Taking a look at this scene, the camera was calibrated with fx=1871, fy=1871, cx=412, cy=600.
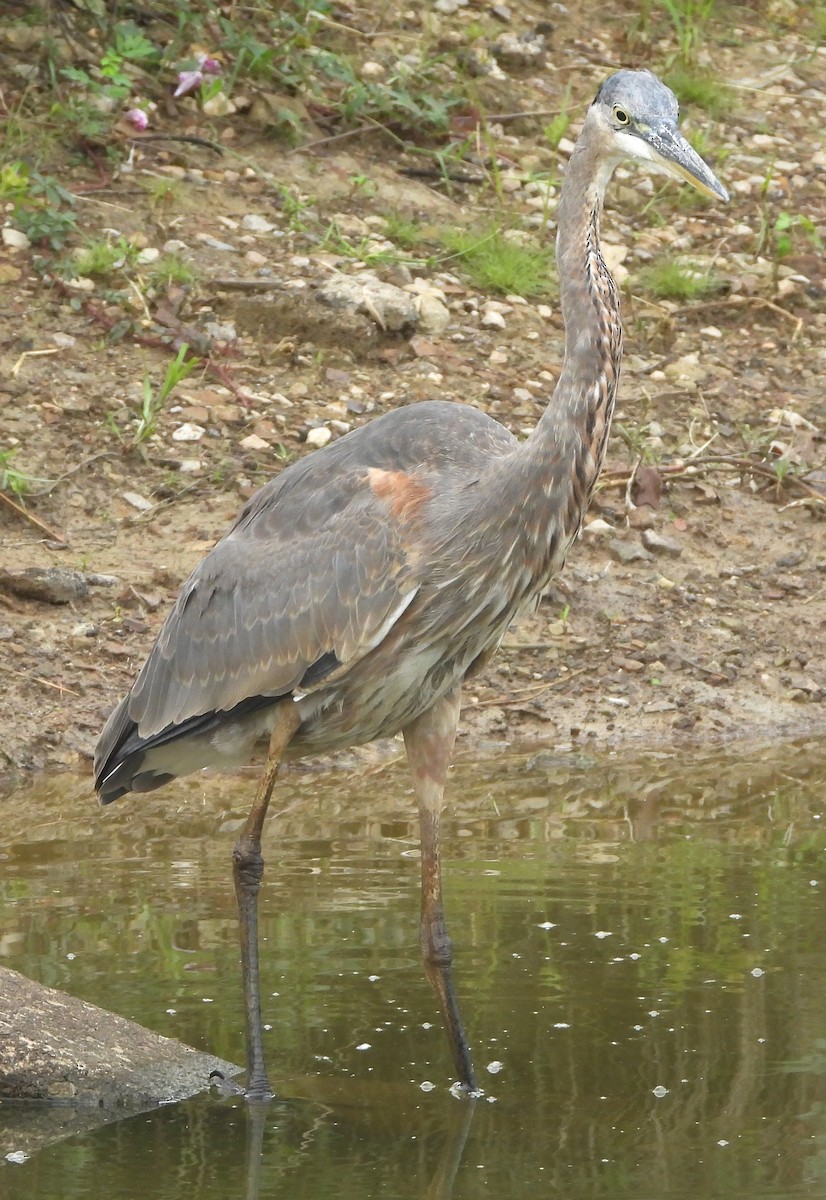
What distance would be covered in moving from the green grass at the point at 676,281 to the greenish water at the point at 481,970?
3.23 metres

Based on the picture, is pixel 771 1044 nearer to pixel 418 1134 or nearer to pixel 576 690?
pixel 418 1134

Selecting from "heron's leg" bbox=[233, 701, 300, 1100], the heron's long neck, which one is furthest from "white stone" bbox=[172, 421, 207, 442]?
the heron's long neck

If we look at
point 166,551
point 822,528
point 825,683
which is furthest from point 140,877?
point 822,528

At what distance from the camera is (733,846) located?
21.1 feet

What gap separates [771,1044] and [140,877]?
222 cm

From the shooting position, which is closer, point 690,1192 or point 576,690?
point 690,1192

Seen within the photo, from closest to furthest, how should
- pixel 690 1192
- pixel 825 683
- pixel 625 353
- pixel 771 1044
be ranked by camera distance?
pixel 690 1192 < pixel 771 1044 < pixel 825 683 < pixel 625 353

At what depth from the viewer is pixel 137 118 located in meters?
9.62

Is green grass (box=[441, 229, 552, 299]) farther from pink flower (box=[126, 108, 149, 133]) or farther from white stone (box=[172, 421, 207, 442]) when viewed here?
white stone (box=[172, 421, 207, 442])

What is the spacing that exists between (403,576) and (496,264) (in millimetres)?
4922

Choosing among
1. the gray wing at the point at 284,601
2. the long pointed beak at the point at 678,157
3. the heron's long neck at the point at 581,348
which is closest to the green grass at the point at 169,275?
the gray wing at the point at 284,601

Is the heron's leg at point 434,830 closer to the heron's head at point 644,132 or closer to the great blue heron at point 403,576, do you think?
the great blue heron at point 403,576

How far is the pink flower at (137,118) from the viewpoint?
9617mm

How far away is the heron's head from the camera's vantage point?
4785 millimetres
